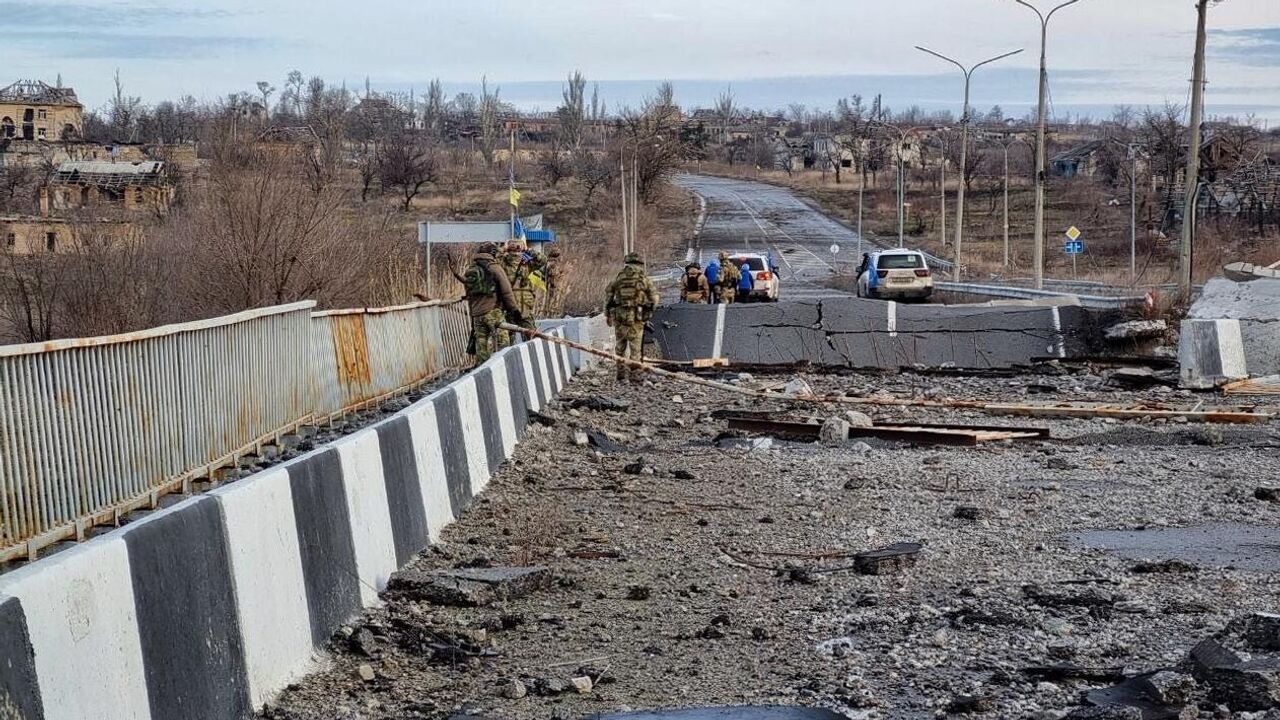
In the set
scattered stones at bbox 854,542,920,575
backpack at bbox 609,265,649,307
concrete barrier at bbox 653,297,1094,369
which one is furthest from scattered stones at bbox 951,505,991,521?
concrete barrier at bbox 653,297,1094,369

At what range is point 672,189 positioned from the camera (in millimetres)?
132250

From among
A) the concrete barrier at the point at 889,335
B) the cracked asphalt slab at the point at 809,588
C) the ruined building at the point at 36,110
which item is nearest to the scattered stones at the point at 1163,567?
the cracked asphalt slab at the point at 809,588

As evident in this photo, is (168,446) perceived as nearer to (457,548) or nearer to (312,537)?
(457,548)

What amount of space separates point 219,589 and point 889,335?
74.4ft

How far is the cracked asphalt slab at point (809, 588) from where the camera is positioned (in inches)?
228

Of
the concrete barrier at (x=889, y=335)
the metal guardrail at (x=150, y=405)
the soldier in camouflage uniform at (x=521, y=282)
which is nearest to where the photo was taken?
the metal guardrail at (x=150, y=405)

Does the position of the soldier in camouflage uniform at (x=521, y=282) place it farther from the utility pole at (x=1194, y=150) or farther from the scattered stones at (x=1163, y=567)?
the utility pole at (x=1194, y=150)

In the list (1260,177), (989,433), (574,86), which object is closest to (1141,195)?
(1260,177)

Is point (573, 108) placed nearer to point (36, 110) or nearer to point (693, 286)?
point (36, 110)

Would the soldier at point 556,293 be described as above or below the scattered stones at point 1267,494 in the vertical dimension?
below

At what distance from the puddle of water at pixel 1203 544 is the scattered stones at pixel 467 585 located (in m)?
3.08

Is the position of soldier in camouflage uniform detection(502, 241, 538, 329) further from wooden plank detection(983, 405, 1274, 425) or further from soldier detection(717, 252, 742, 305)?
soldier detection(717, 252, 742, 305)

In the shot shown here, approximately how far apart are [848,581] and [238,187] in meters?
28.1

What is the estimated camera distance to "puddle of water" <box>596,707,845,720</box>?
210 inches
